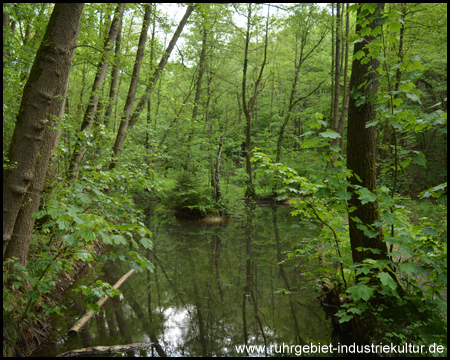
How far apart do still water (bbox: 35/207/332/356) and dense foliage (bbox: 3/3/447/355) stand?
21.5 inches

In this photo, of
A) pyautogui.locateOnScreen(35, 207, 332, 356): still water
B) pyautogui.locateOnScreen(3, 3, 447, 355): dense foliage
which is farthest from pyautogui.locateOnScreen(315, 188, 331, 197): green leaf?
pyautogui.locateOnScreen(35, 207, 332, 356): still water

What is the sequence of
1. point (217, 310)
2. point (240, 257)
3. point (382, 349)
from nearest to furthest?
point (382, 349), point (217, 310), point (240, 257)

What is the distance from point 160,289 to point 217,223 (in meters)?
6.88

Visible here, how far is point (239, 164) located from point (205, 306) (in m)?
24.8

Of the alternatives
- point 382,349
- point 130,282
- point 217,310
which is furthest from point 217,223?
point 382,349

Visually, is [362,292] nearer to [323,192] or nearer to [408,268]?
[408,268]

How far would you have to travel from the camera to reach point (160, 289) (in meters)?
5.80

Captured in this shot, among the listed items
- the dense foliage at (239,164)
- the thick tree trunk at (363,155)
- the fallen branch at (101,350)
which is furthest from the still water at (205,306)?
the thick tree trunk at (363,155)

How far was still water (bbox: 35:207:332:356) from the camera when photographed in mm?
4016

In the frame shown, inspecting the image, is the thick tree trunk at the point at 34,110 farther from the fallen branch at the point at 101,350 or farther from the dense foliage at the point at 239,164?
the fallen branch at the point at 101,350

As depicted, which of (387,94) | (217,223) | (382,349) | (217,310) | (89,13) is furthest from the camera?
(217,223)

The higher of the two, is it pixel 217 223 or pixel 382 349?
pixel 217 223

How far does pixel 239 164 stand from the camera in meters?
29.6

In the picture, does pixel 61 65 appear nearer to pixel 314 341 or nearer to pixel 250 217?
pixel 314 341
